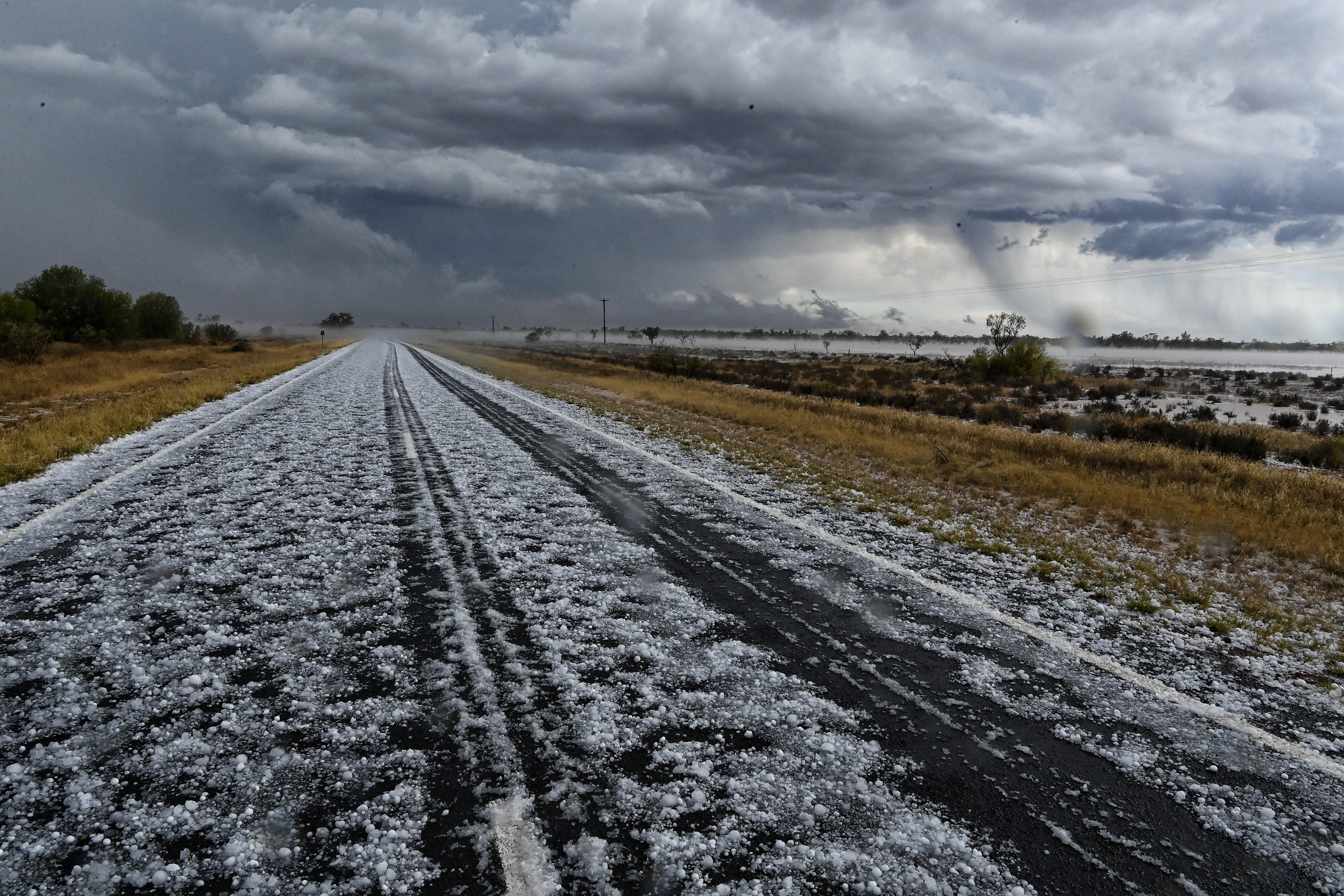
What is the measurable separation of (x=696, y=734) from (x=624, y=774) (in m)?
0.50

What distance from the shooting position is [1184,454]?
16.0 meters

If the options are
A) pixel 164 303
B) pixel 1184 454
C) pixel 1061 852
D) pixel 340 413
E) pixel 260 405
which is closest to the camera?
pixel 1061 852

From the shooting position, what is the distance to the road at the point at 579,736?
282 centimetres

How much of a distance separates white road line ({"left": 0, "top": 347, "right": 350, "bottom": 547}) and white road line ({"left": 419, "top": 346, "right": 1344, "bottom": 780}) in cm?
782

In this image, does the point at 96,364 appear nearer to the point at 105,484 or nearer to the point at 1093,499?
the point at 105,484

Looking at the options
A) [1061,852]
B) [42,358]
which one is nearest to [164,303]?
[42,358]

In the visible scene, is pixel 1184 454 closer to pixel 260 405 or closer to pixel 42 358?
pixel 260 405

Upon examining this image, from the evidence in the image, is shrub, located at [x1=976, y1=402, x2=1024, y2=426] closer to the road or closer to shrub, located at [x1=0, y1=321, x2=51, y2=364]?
the road

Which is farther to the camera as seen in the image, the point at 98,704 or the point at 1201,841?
the point at 98,704

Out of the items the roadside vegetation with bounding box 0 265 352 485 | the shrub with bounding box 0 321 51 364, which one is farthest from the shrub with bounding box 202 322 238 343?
the shrub with bounding box 0 321 51 364

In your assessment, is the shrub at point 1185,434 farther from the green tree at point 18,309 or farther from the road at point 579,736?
the green tree at point 18,309

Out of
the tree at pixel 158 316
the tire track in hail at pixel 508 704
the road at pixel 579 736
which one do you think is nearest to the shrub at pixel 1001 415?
the road at pixel 579 736

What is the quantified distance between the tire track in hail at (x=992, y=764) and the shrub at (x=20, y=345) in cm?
5584

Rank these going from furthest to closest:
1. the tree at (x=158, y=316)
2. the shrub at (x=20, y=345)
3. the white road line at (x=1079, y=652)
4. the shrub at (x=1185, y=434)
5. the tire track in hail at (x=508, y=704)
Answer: the tree at (x=158, y=316)
the shrub at (x=20, y=345)
the shrub at (x=1185, y=434)
the white road line at (x=1079, y=652)
the tire track in hail at (x=508, y=704)
